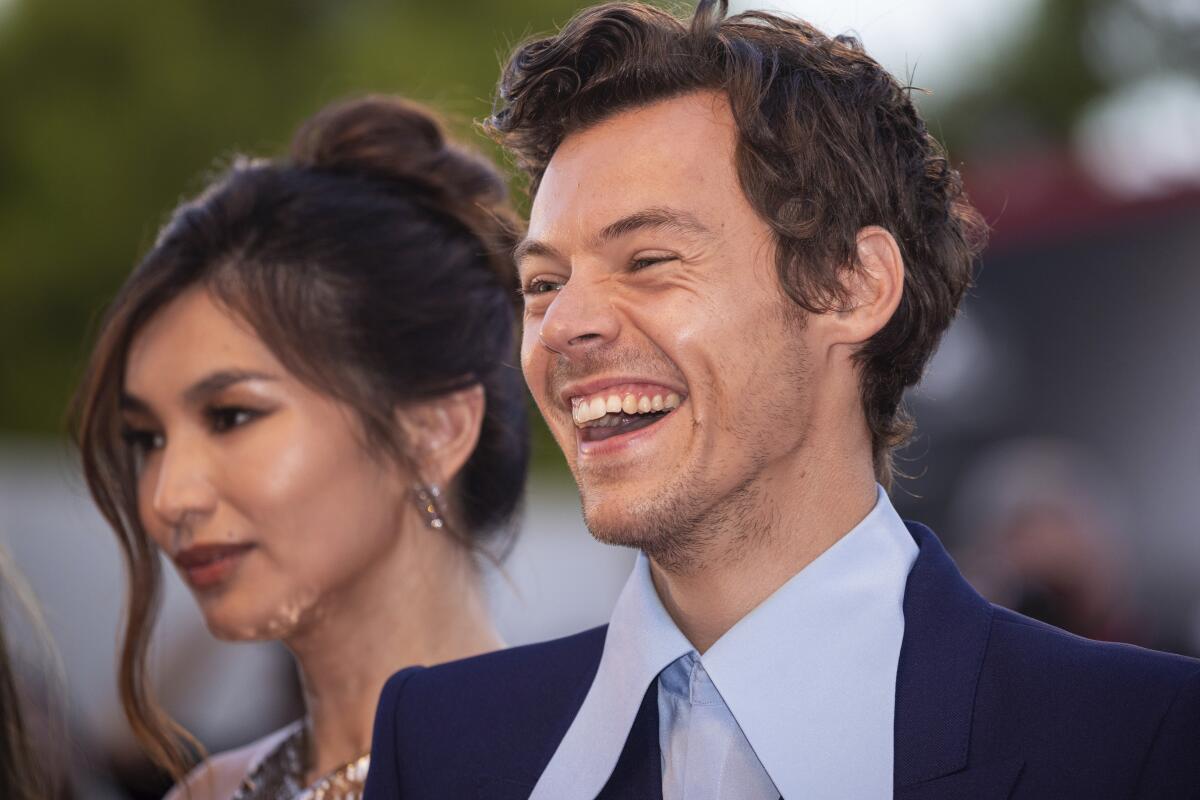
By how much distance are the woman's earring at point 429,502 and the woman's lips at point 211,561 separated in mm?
422

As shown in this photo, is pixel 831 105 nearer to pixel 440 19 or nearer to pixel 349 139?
pixel 349 139

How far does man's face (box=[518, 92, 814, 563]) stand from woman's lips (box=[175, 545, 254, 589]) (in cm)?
117

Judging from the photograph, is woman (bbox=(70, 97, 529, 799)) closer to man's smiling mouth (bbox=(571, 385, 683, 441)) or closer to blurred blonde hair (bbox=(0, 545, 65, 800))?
blurred blonde hair (bbox=(0, 545, 65, 800))

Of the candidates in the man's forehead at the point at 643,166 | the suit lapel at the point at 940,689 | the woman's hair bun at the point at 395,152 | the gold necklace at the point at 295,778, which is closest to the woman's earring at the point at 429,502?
the gold necklace at the point at 295,778

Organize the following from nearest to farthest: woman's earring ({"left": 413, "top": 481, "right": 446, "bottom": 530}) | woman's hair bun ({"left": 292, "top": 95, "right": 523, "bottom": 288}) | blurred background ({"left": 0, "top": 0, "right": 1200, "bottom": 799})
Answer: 1. woman's earring ({"left": 413, "top": 481, "right": 446, "bottom": 530})
2. woman's hair bun ({"left": 292, "top": 95, "right": 523, "bottom": 288})
3. blurred background ({"left": 0, "top": 0, "right": 1200, "bottom": 799})

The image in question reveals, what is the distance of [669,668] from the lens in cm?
263

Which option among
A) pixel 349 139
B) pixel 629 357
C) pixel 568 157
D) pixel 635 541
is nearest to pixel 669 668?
pixel 635 541

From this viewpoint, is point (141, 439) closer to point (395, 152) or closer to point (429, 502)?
point (429, 502)

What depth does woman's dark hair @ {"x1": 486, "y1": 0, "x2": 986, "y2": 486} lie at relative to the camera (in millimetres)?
2646

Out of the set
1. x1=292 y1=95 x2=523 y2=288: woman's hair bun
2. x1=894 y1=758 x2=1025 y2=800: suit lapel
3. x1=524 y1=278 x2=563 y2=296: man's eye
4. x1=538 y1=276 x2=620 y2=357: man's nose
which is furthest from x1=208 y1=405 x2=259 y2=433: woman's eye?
x1=894 y1=758 x2=1025 y2=800: suit lapel

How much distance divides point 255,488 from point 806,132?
1550mm

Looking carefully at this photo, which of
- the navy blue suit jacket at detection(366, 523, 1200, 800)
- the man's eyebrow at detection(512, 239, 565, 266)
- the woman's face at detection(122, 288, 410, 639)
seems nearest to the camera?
the navy blue suit jacket at detection(366, 523, 1200, 800)

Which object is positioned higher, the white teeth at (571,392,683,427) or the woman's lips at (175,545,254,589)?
the white teeth at (571,392,683,427)

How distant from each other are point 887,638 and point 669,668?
40cm
